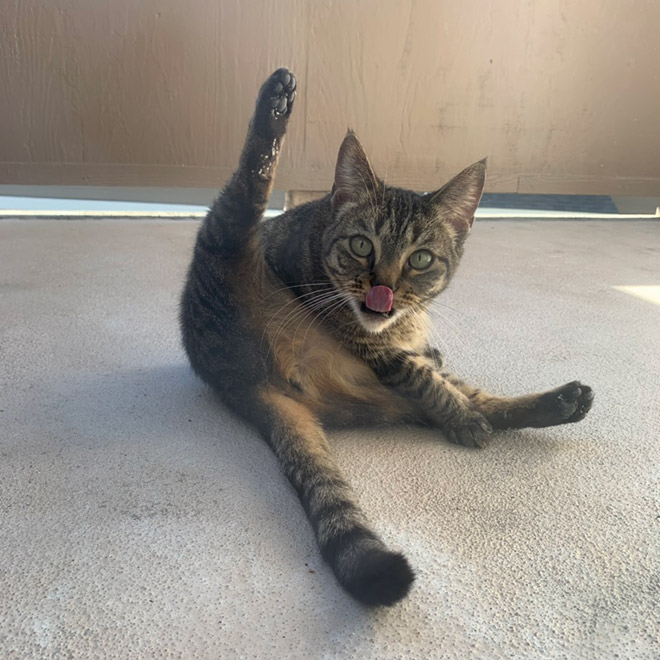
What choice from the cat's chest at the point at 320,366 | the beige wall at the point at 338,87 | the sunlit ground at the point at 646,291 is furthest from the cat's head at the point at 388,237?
the beige wall at the point at 338,87

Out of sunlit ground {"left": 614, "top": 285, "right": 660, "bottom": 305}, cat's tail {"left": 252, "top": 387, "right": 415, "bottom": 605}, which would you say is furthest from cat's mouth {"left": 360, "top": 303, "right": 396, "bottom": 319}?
sunlit ground {"left": 614, "top": 285, "right": 660, "bottom": 305}

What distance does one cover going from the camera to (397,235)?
1479mm

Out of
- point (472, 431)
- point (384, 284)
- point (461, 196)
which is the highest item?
point (461, 196)

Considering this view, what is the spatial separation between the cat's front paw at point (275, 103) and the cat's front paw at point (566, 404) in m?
0.80

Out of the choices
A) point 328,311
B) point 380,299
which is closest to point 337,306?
point 328,311

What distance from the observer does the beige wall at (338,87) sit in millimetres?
3404

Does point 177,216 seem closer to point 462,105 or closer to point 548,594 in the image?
point 462,105

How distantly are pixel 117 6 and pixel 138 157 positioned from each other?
2.38ft

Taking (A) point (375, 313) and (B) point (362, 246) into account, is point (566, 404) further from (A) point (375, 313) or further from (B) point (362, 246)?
(B) point (362, 246)

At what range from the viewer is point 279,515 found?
1.16m

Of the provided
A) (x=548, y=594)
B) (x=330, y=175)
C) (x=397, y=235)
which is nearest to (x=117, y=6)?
(x=330, y=175)

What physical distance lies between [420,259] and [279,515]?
65 centimetres

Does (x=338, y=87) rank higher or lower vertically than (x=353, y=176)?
lower

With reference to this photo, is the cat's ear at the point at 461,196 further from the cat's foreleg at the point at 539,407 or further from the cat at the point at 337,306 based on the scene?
the cat's foreleg at the point at 539,407
